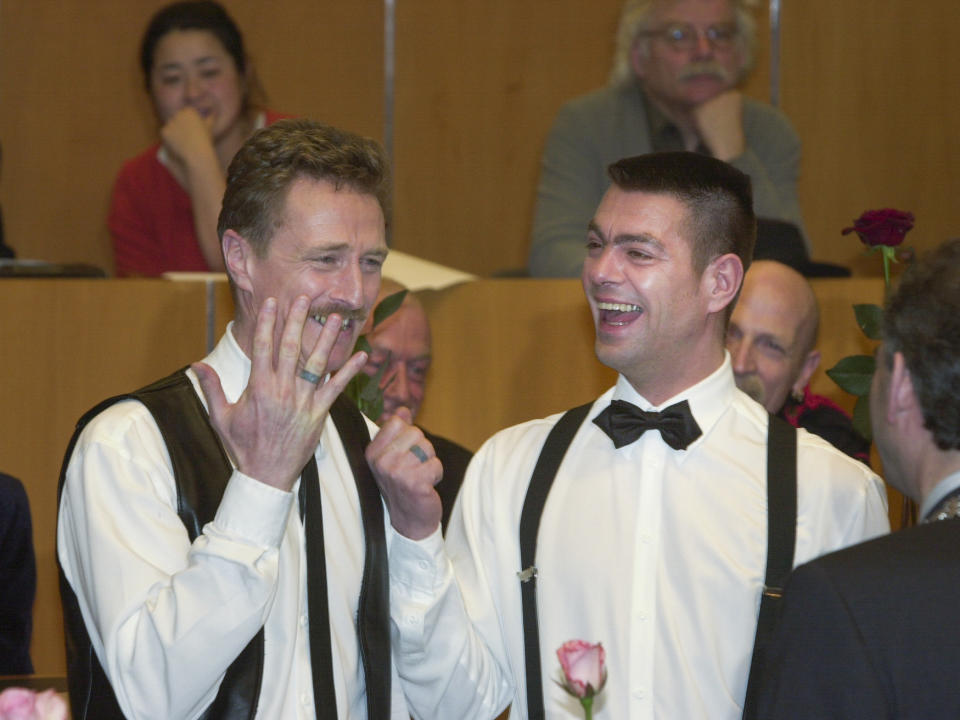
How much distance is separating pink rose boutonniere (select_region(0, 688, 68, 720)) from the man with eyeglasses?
8.24ft

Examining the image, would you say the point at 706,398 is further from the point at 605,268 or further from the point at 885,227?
the point at 885,227

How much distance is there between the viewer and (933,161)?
520 centimetres

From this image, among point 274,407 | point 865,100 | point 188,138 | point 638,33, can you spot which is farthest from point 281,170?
point 865,100

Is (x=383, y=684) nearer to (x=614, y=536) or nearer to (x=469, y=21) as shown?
(x=614, y=536)

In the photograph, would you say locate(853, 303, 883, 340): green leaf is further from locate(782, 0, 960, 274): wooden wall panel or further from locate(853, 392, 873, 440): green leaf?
locate(782, 0, 960, 274): wooden wall panel

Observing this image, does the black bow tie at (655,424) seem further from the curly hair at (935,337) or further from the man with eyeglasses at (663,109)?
the man with eyeglasses at (663,109)

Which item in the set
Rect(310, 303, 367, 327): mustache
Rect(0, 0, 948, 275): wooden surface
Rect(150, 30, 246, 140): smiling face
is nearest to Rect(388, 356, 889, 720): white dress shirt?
Rect(310, 303, 367, 327): mustache

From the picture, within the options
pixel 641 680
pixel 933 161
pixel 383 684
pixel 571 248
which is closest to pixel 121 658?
pixel 383 684

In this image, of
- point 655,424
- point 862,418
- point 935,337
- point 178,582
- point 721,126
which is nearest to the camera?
point 935,337

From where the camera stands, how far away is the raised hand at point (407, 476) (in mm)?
1875

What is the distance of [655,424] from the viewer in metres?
2.01

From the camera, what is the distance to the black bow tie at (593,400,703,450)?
2008mm

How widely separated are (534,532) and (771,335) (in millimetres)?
1032

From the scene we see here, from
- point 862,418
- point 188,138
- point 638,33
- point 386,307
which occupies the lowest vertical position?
point 862,418
